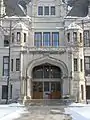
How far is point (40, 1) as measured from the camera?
44.7m

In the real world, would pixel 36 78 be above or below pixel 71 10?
below

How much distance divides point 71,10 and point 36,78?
36.2 ft

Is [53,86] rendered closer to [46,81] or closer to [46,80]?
[46,81]

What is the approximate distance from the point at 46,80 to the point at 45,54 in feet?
13.1

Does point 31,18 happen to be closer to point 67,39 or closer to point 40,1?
point 40,1

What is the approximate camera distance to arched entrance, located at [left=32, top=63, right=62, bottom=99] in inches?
1654

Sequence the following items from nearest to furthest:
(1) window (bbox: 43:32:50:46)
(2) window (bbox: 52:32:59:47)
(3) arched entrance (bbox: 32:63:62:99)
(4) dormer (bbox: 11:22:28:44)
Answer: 1. (4) dormer (bbox: 11:22:28:44)
2. (3) arched entrance (bbox: 32:63:62:99)
3. (1) window (bbox: 43:32:50:46)
4. (2) window (bbox: 52:32:59:47)

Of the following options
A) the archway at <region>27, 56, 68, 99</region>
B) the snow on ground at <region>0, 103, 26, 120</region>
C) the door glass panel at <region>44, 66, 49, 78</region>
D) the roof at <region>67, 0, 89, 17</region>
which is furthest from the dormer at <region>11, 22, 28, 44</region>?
the snow on ground at <region>0, 103, 26, 120</region>

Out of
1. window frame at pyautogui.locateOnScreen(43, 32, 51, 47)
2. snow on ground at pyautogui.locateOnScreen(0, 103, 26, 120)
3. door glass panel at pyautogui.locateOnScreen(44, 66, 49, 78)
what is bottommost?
snow on ground at pyautogui.locateOnScreen(0, 103, 26, 120)

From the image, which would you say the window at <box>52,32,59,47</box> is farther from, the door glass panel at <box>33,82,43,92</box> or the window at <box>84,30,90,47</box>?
the door glass panel at <box>33,82,43,92</box>

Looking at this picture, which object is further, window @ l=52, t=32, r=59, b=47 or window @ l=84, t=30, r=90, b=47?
window @ l=52, t=32, r=59, b=47

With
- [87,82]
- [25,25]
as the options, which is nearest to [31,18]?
[25,25]

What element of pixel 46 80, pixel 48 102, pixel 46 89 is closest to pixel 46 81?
pixel 46 80

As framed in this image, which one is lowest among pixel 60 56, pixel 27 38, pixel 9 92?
pixel 9 92
